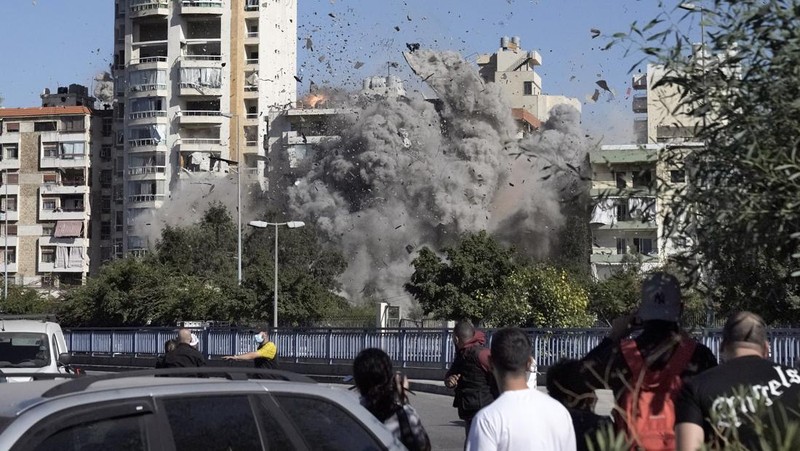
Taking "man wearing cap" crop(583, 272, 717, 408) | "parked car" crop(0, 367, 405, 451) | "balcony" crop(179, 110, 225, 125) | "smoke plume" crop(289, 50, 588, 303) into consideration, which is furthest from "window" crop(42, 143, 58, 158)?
"man wearing cap" crop(583, 272, 717, 408)

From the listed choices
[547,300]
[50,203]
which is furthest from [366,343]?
[50,203]

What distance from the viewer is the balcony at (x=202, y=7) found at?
100188 mm

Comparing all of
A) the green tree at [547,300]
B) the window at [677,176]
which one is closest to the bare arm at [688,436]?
the window at [677,176]

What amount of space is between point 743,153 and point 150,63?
98494 millimetres

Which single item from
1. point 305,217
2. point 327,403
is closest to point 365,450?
point 327,403

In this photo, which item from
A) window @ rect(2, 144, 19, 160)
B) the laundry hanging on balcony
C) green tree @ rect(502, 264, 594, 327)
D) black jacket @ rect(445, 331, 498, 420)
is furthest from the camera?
window @ rect(2, 144, 19, 160)

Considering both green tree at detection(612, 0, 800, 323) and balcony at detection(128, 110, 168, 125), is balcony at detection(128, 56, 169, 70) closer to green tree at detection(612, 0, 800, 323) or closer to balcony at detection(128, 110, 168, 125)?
balcony at detection(128, 110, 168, 125)

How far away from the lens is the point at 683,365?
571 centimetres

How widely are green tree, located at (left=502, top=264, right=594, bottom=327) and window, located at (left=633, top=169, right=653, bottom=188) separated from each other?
39.3 meters

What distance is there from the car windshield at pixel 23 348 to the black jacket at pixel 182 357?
2973 mm

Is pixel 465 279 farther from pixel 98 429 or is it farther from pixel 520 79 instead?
pixel 520 79

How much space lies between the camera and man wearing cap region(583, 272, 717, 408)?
225 inches

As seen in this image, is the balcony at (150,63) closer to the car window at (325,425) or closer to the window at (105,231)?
the window at (105,231)

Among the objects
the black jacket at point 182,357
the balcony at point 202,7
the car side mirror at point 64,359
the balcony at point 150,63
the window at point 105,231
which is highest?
the balcony at point 202,7
